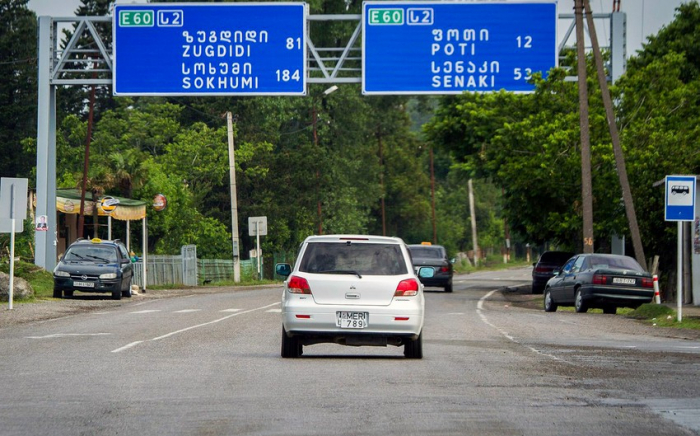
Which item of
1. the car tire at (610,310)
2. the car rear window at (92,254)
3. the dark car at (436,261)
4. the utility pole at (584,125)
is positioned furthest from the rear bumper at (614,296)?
the car rear window at (92,254)

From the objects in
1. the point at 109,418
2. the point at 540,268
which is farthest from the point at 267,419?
the point at 540,268

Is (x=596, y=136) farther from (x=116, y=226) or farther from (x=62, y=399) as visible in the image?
(x=62, y=399)

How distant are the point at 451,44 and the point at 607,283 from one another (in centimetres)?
1131

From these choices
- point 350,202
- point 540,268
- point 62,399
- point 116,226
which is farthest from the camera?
point 350,202

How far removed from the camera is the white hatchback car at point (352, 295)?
1555 centimetres

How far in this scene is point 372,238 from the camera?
16094 millimetres

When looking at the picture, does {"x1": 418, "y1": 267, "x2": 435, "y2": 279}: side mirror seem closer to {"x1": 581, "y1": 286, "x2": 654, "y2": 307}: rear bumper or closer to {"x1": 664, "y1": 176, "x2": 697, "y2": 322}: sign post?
{"x1": 664, "y1": 176, "x2": 697, "y2": 322}: sign post

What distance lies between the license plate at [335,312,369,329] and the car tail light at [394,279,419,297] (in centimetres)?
49

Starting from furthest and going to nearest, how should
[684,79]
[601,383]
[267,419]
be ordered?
[684,79] < [601,383] < [267,419]

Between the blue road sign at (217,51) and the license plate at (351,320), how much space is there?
23869 millimetres

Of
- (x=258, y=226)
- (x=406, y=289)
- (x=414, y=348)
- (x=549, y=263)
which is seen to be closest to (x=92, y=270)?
(x=549, y=263)

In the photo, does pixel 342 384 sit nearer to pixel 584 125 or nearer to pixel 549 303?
pixel 549 303

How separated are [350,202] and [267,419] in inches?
2832

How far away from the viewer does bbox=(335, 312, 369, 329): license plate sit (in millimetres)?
15539
